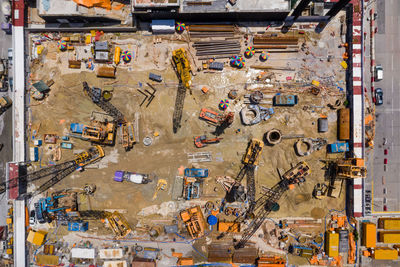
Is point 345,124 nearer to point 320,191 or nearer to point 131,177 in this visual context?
point 320,191

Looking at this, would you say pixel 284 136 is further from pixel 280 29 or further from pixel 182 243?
pixel 182 243

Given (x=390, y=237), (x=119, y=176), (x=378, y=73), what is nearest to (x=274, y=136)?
(x=378, y=73)

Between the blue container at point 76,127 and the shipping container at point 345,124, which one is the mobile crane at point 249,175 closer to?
the shipping container at point 345,124

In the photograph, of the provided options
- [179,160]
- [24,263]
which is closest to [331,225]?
[179,160]

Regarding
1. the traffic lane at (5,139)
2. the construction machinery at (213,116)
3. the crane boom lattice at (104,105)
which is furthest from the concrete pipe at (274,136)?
the traffic lane at (5,139)

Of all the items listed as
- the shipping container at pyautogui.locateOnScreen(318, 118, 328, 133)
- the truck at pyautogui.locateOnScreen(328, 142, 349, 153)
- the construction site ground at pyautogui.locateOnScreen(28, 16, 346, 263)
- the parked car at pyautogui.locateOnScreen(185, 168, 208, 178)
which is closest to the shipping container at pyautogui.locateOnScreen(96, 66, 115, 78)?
the construction site ground at pyautogui.locateOnScreen(28, 16, 346, 263)

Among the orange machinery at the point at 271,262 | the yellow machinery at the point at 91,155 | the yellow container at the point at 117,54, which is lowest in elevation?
the orange machinery at the point at 271,262
